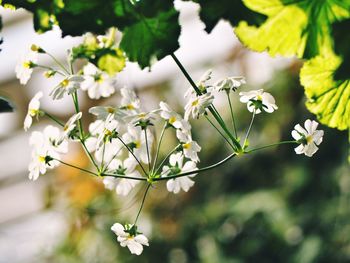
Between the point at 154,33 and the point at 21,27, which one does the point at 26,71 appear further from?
the point at 21,27

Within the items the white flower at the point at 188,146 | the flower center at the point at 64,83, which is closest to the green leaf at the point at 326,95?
the white flower at the point at 188,146

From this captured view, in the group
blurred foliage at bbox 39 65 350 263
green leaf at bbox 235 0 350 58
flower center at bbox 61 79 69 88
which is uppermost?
green leaf at bbox 235 0 350 58

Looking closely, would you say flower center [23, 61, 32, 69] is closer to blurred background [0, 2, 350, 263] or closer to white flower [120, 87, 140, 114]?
white flower [120, 87, 140, 114]

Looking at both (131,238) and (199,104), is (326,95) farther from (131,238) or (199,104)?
(131,238)

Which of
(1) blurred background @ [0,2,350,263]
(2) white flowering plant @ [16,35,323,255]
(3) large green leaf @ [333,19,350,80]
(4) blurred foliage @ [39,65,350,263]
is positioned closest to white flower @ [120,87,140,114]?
Answer: (2) white flowering plant @ [16,35,323,255]

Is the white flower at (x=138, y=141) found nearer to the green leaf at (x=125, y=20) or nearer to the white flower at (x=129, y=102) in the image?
the white flower at (x=129, y=102)

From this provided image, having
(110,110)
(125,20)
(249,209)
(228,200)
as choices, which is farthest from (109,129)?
(228,200)

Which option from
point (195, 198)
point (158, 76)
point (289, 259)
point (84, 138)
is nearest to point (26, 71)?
point (84, 138)
